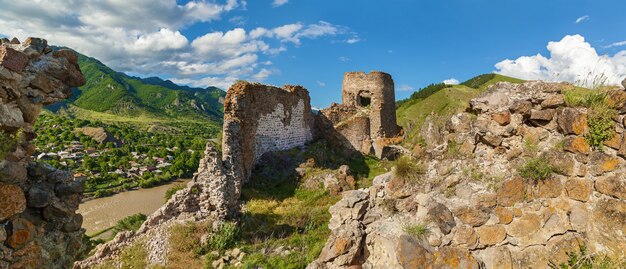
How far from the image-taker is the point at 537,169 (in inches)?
185

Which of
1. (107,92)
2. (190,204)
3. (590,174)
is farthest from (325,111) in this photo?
(107,92)

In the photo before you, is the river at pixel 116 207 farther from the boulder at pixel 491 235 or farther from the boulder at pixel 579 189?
the boulder at pixel 579 189

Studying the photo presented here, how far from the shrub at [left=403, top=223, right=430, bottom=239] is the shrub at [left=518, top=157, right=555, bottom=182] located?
5.00ft

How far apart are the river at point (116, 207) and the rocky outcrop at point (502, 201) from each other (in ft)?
73.4

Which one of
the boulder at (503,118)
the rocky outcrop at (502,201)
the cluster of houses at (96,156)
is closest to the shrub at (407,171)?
the rocky outcrop at (502,201)

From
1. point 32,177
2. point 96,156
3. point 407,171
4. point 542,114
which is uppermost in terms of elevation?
point 542,114

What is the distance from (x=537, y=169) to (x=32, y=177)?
6.49 metres

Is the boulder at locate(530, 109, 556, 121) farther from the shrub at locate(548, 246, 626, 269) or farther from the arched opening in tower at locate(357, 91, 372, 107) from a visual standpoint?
the arched opening in tower at locate(357, 91, 372, 107)

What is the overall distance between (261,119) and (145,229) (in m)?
8.58

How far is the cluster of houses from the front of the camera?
141ft

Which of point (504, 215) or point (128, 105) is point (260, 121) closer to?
point (504, 215)

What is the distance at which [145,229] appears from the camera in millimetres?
10375

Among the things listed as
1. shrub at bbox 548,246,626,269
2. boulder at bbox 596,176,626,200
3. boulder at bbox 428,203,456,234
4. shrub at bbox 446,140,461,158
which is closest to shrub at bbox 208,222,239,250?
boulder at bbox 428,203,456,234

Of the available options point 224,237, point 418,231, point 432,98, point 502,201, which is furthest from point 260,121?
point 432,98
